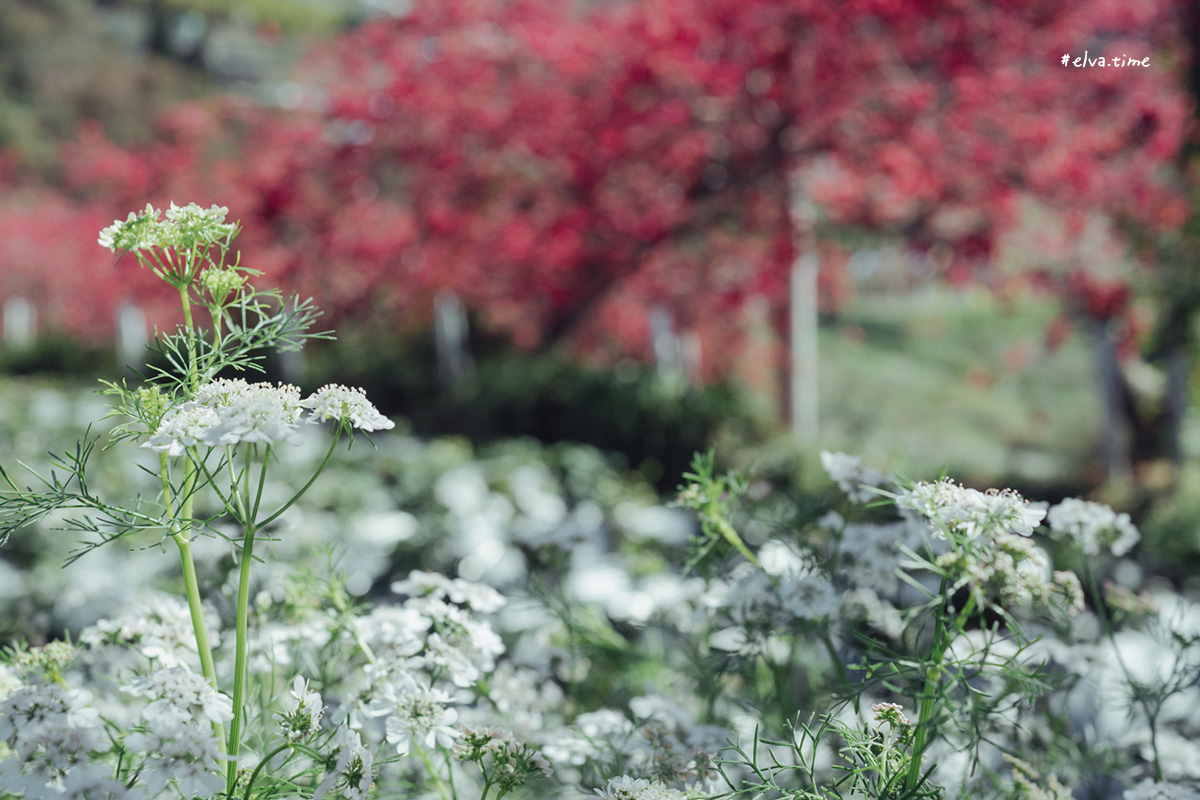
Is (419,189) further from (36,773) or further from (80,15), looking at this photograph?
(80,15)

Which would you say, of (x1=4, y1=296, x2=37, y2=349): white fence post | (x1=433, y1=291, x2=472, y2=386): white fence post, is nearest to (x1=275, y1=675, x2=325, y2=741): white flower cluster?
(x1=433, y1=291, x2=472, y2=386): white fence post

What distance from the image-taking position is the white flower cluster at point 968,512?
0.77 meters

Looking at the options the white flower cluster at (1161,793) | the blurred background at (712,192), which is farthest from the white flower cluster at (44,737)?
the blurred background at (712,192)

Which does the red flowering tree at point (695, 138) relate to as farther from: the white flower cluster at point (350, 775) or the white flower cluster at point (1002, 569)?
the white flower cluster at point (350, 775)

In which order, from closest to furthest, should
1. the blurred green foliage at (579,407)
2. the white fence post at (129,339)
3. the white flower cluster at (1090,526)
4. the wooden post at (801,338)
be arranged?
1. the white flower cluster at (1090,526)
2. the blurred green foliage at (579,407)
3. the wooden post at (801,338)
4. the white fence post at (129,339)

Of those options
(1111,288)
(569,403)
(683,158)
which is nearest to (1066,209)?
(1111,288)

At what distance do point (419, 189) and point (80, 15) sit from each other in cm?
3848

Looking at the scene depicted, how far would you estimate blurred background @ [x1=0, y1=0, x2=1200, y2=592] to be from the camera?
4238 mm

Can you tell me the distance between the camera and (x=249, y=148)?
755 centimetres

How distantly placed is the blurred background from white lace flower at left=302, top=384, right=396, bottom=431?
87.8 inches

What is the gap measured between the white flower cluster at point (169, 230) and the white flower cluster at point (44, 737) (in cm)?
46

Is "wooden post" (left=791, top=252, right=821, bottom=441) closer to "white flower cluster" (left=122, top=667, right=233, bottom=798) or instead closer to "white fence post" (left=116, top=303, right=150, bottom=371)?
"white flower cluster" (left=122, top=667, right=233, bottom=798)

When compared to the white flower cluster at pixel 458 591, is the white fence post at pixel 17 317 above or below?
above

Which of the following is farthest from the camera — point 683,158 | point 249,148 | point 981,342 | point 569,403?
point 981,342
